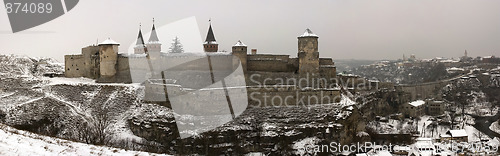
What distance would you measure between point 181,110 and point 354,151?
17.0m

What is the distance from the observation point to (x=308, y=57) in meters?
46.5

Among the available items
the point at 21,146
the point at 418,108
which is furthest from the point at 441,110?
the point at 21,146

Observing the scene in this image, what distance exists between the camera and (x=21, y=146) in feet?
51.7

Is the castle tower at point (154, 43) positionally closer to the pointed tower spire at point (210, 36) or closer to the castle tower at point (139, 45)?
the castle tower at point (139, 45)

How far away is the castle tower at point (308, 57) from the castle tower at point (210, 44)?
33.8 feet

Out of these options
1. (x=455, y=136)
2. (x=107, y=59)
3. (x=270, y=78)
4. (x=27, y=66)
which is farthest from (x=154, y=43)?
(x=455, y=136)

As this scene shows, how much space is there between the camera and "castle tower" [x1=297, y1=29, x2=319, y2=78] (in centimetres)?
4634

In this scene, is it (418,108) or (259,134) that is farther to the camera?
(418,108)

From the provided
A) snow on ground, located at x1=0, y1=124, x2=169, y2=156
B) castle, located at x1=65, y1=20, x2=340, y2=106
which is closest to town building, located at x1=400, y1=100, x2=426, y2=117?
castle, located at x1=65, y1=20, x2=340, y2=106

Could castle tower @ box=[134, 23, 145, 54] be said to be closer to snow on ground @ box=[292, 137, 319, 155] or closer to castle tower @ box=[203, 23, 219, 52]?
castle tower @ box=[203, 23, 219, 52]

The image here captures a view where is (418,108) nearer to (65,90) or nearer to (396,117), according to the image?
(396,117)

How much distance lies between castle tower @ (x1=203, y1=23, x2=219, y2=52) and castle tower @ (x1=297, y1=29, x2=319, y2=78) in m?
10.3

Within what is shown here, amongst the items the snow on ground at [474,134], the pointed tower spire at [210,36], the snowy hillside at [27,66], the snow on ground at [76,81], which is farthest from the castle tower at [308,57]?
the snowy hillside at [27,66]

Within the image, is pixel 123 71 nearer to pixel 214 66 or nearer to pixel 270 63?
pixel 214 66
